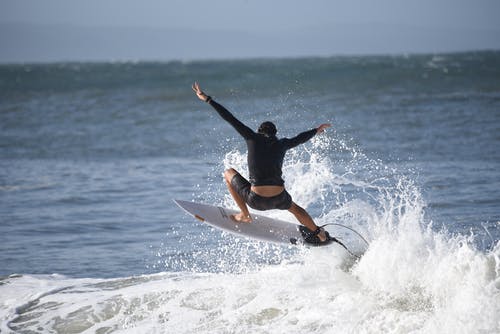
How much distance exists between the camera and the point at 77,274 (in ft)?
30.3

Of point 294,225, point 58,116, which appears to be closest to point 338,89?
point 58,116

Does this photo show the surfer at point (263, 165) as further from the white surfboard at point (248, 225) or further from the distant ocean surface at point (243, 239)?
the distant ocean surface at point (243, 239)

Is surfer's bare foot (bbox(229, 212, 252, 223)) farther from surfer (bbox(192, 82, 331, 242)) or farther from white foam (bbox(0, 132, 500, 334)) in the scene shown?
white foam (bbox(0, 132, 500, 334))

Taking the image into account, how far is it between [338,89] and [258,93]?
353 centimetres

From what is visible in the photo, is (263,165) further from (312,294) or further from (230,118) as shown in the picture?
(312,294)

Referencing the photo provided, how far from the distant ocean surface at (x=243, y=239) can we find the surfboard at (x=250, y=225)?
32 cm

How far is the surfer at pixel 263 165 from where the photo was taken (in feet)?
24.8

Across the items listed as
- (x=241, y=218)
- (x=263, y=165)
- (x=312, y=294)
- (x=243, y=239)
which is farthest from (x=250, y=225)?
(x=312, y=294)

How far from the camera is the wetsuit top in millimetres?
7523

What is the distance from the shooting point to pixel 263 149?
7574 millimetres

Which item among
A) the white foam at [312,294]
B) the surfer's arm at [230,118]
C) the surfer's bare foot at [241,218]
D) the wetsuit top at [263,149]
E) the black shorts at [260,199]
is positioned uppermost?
the surfer's arm at [230,118]

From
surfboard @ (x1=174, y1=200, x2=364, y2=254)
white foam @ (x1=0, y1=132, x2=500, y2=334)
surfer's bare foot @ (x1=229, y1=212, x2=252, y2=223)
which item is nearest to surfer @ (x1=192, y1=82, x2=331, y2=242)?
surfer's bare foot @ (x1=229, y1=212, x2=252, y2=223)

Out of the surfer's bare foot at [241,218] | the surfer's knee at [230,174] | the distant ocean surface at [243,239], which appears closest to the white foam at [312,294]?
the distant ocean surface at [243,239]

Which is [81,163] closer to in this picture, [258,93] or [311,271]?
[311,271]
